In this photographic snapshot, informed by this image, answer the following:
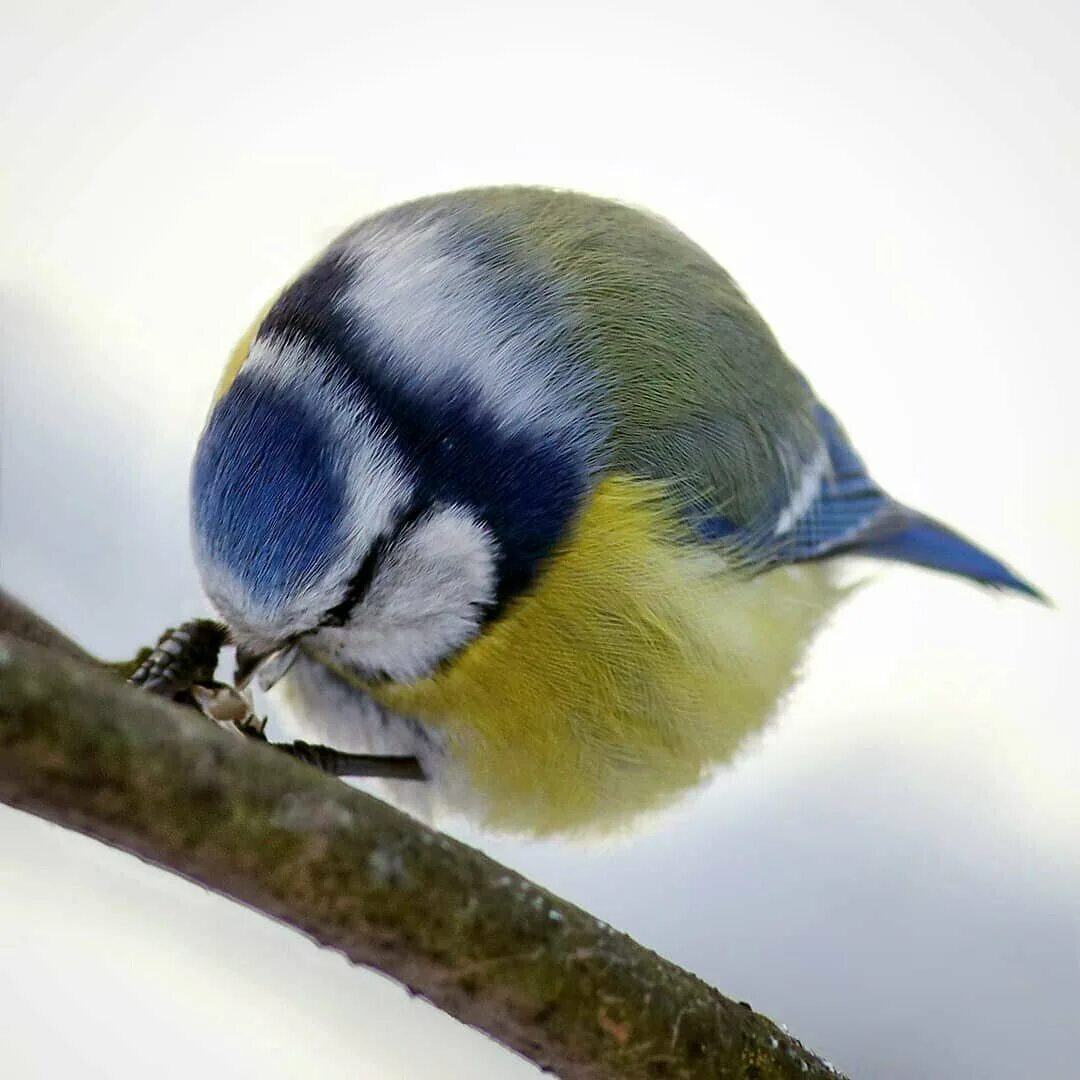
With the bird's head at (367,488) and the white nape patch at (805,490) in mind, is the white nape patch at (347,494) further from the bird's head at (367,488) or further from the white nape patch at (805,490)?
the white nape patch at (805,490)

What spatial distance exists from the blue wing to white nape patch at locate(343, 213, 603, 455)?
0.43 ft

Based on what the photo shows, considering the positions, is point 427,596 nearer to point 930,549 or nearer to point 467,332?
point 467,332

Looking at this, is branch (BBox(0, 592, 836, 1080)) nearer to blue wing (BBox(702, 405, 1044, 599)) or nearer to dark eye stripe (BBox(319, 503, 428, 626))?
dark eye stripe (BBox(319, 503, 428, 626))

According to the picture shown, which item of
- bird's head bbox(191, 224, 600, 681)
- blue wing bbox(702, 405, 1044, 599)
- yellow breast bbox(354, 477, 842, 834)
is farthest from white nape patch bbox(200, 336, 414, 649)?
blue wing bbox(702, 405, 1044, 599)

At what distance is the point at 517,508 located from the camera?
0.63 metres

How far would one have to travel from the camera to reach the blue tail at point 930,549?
34.7 inches

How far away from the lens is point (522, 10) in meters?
0.95

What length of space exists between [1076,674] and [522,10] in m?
0.73

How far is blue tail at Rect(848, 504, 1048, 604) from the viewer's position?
88cm

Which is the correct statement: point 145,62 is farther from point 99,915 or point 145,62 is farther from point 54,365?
point 99,915

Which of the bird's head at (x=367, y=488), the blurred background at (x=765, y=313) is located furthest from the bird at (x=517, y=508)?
the blurred background at (x=765, y=313)

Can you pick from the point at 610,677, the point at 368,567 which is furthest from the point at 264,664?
the point at 610,677

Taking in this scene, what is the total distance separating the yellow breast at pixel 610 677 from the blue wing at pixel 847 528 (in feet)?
0.11

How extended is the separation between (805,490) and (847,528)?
0.21ft
